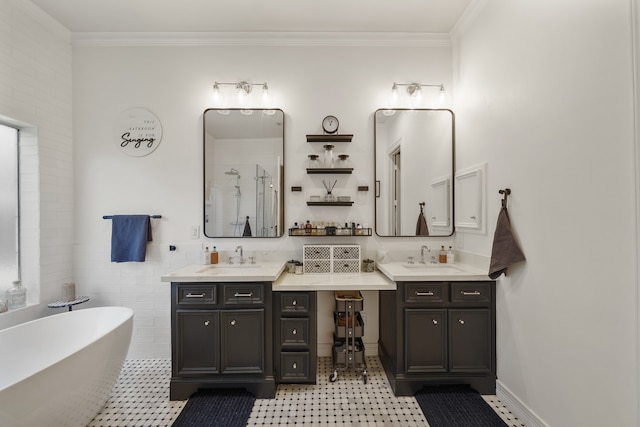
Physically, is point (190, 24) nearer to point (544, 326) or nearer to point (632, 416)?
point (544, 326)

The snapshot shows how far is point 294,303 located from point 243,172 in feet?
4.27

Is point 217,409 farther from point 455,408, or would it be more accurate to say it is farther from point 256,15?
point 256,15

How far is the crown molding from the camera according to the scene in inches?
107

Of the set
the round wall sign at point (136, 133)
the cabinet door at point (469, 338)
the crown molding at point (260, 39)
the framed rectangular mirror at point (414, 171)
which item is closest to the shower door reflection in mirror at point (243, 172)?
the round wall sign at point (136, 133)

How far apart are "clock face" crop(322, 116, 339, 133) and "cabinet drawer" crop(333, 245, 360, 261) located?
1.11 metres

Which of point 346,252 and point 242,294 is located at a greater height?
point 346,252

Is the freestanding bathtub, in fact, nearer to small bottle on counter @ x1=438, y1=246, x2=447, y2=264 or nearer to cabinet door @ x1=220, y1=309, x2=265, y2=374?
cabinet door @ x1=220, y1=309, x2=265, y2=374

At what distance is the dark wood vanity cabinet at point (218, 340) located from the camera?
2.13 meters

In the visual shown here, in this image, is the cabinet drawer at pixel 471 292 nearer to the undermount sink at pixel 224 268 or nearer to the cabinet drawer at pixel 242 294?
the cabinet drawer at pixel 242 294

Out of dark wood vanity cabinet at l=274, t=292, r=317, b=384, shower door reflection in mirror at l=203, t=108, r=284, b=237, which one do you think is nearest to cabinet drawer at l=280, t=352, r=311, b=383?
dark wood vanity cabinet at l=274, t=292, r=317, b=384

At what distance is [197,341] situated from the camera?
214 cm

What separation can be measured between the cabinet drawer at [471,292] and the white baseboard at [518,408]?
0.62 metres

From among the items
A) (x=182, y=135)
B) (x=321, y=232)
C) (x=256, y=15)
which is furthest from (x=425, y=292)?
(x=256, y=15)

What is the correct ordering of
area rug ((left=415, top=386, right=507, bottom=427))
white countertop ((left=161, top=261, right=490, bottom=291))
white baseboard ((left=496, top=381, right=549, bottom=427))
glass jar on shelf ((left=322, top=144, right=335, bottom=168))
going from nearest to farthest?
white baseboard ((left=496, top=381, right=549, bottom=427)) < area rug ((left=415, top=386, right=507, bottom=427)) < white countertop ((left=161, top=261, right=490, bottom=291)) < glass jar on shelf ((left=322, top=144, right=335, bottom=168))
